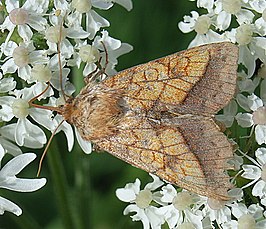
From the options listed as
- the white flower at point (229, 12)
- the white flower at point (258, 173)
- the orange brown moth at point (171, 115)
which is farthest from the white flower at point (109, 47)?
the white flower at point (258, 173)

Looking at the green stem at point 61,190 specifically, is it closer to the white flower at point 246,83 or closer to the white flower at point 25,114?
the white flower at point 25,114

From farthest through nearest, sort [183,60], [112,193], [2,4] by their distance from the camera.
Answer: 1. [112,193]
2. [2,4]
3. [183,60]

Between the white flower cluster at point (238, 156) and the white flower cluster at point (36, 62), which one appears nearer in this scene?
the white flower cluster at point (238, 156)

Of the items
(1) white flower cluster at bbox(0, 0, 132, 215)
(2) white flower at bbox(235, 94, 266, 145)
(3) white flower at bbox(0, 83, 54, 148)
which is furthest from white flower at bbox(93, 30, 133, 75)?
(2) white flower at bbox(235, 94, 266, 145)

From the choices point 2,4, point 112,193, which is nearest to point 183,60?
point 2,4

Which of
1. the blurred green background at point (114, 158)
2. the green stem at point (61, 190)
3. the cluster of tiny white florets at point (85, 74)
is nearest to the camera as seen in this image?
the cluster of tiny white florets at point (85, 74)

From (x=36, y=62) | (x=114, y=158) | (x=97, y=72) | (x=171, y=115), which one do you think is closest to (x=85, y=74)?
(x=97, y=72)

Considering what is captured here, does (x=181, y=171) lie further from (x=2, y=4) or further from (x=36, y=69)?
(x=2, y=4)
